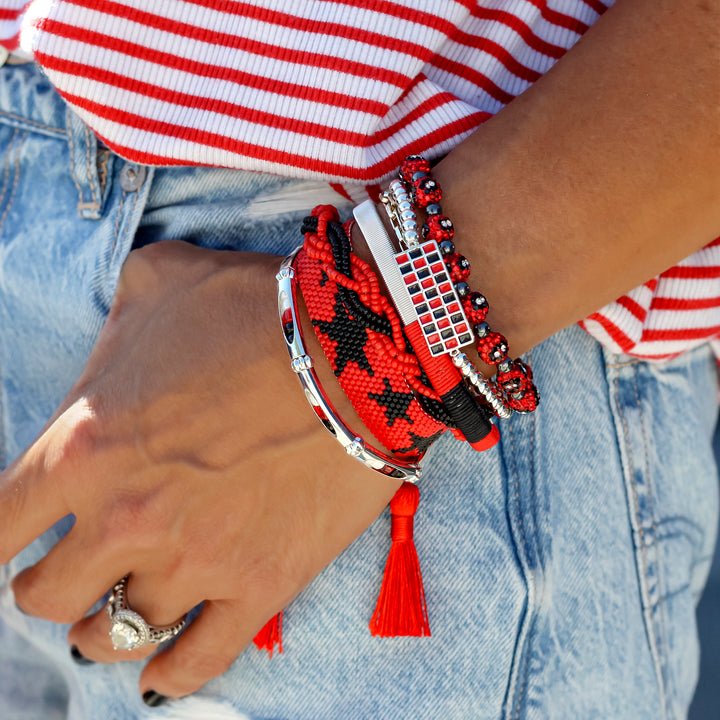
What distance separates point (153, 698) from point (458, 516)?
1.60 feet

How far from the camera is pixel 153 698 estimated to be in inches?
36.1

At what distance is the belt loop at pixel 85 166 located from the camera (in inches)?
34.6

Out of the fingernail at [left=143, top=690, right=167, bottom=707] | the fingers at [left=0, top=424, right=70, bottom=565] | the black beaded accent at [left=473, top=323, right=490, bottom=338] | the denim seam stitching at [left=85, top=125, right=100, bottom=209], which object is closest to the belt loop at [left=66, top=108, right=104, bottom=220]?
the denim seam stitching at [left=85, top=125, right=100, bottom=209]

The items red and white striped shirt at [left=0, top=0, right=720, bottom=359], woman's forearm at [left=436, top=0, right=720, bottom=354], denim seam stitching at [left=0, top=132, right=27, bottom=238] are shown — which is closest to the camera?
woman's forearm at [left=436, top=0, right=720, bottom=354]

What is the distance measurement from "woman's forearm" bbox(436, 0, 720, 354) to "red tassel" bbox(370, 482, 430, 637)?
241 millimetres

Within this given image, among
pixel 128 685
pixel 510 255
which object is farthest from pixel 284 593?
pixel 510 255

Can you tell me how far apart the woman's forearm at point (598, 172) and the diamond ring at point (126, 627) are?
21.9 inches

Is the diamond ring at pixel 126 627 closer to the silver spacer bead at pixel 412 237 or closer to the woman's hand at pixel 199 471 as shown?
the woman's hand at pixel 199 471

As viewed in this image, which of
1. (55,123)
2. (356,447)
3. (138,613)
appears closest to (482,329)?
(356,447)

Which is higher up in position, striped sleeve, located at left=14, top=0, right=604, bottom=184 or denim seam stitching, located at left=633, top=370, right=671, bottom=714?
striped sleeve, located at left=14, top=0, right=604, bottom=184

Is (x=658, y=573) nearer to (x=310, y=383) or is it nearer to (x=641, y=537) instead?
(x=641, y=537)

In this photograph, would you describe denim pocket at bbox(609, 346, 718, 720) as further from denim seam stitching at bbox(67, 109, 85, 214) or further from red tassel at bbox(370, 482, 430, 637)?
denim seam stitching at bbox(67, 109, 85, 214)

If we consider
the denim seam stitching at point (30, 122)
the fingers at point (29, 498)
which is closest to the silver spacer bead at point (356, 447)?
the fingers at point (29, 498)

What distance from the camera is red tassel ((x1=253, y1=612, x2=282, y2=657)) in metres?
0.85
